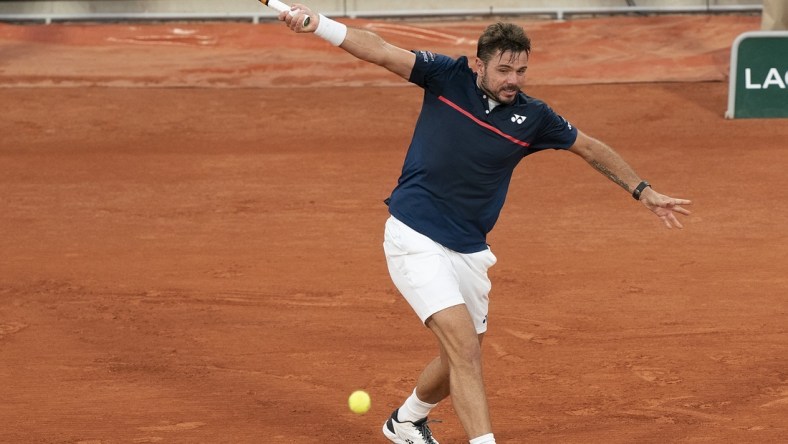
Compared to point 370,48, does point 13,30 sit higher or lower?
lower

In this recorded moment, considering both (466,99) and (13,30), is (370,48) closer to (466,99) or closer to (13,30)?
(466,99)

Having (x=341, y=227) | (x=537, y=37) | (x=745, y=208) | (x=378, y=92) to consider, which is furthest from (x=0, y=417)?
(x=537, y=37)

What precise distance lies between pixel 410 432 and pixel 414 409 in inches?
5.9

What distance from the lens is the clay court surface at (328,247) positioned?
7945 millimetres

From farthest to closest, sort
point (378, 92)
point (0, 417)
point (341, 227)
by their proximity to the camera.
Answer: point (378, 92) < point (341, 227) < point (0, 417)

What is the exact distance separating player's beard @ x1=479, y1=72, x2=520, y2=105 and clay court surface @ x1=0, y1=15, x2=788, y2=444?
7.34 feet

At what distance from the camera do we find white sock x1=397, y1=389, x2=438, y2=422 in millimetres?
7059

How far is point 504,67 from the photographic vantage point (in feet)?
20.3

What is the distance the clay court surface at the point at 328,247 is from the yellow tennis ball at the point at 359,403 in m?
0.15

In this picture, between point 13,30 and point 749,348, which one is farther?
point 13,30

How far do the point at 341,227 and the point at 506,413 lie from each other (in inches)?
183

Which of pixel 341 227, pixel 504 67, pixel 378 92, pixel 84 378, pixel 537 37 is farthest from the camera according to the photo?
pixel 537 37

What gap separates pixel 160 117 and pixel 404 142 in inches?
133

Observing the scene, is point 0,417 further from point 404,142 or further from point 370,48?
point 404,142
